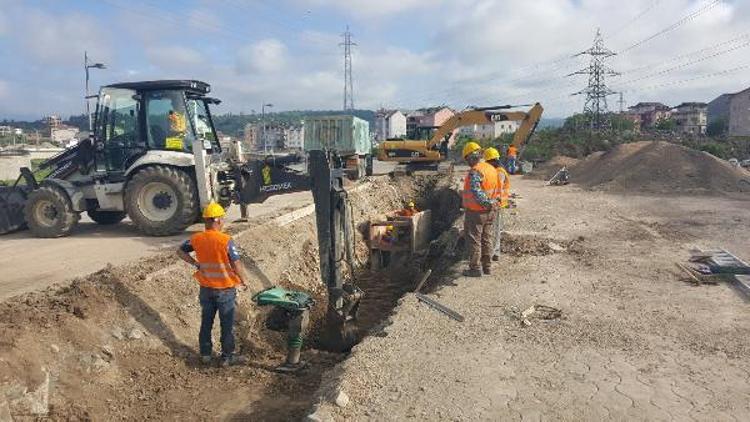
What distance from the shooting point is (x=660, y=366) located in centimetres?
493

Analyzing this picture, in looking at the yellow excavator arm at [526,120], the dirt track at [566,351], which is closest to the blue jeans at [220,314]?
the dirt track at [566,351]

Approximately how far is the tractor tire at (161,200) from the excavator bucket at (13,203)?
243 cm

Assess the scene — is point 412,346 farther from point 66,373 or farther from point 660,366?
point 66,373

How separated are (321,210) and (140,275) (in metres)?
2.43

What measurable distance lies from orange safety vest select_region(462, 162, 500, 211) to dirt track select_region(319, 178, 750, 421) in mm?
1040

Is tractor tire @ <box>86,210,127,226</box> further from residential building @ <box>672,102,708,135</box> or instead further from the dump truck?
residential building @ <box>672,102,708,135</box>

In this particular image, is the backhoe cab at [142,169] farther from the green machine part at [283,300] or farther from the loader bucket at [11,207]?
the green machine part at [283,300]

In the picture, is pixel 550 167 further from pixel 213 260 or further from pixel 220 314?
pixel 213 260

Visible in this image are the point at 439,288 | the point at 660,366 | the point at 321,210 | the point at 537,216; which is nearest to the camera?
the point at 660,366

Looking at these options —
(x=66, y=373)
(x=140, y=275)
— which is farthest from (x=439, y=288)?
(x=66, y=373)

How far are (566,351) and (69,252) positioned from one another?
7.64 metres

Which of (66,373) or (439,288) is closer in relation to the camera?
(66,373)

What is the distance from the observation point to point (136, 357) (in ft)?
20.0

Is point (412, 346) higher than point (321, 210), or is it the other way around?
point (321, 210)
